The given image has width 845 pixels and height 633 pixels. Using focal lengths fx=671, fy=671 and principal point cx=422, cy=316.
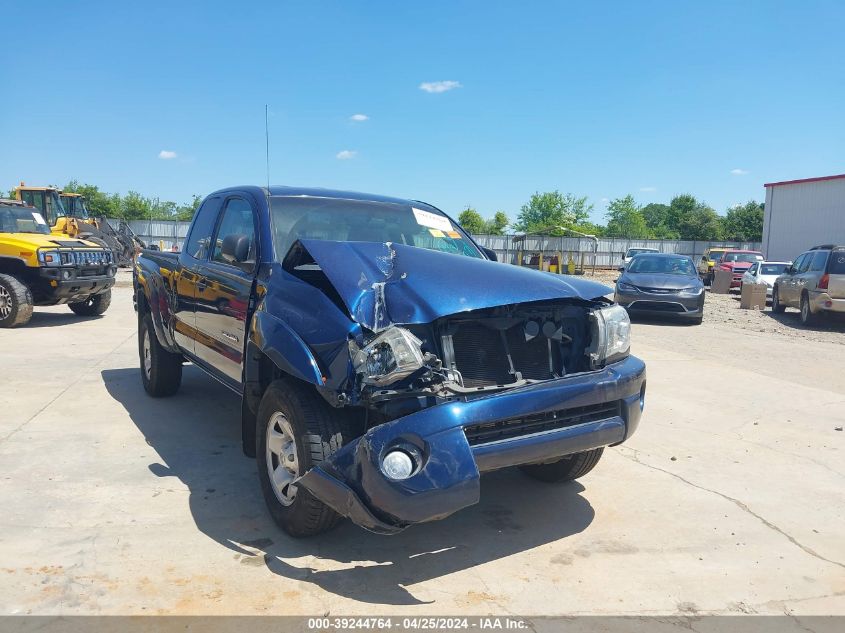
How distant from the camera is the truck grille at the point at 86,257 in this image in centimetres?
1166

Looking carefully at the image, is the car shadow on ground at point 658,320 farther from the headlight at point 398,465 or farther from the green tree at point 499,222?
the green tree at point 499,222

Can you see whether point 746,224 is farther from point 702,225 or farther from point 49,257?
point 49,257

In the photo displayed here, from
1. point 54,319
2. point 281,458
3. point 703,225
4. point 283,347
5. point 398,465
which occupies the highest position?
point 703,225

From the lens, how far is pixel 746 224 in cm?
6456

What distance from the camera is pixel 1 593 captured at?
2.96 metres

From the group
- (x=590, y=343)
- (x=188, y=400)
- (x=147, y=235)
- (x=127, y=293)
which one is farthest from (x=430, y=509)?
(x=147, y=235)

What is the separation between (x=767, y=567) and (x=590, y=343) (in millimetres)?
1436

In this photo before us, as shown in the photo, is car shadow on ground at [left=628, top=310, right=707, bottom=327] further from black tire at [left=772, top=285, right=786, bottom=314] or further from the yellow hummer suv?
the yellow hummer suv

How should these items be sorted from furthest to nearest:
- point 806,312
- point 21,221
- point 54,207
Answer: point 54,207
point 806,312
point 21,221

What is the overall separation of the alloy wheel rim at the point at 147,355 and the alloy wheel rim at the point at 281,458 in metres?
3.30

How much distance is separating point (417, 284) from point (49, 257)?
1034cm

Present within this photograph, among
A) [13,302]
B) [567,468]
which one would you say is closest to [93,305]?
[13,302]

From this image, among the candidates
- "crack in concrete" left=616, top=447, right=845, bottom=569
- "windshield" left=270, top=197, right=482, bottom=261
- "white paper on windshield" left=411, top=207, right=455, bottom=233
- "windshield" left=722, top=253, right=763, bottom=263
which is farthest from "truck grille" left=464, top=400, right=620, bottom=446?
"windshield" left=722, top=253, right=763, bottom=263
